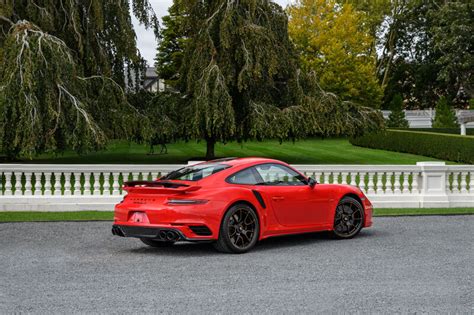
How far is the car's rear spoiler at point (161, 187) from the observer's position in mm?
10438

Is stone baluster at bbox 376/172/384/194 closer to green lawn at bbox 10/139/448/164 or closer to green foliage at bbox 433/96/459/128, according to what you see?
green lawn at bbox 10/139/448/164

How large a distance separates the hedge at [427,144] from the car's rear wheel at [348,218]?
19612 mm

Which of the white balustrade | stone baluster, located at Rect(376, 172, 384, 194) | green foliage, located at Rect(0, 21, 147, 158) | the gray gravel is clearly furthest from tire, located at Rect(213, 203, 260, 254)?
green foliage, located at Rect(0, 21, 147, 158)

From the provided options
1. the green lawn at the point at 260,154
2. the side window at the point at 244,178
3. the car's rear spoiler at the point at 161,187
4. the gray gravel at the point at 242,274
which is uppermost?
the side window at the point at 244,178

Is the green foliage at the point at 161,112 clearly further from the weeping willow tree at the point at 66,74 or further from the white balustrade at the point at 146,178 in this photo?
the white balustrade at the point at 146,178

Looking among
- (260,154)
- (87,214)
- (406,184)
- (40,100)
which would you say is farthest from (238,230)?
(260,154)

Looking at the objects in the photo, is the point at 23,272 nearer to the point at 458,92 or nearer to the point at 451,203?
the point at 451,203

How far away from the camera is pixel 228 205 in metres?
10.5

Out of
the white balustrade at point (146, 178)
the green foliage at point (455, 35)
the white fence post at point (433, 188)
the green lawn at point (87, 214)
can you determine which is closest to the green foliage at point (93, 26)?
the white balustrade at point (146, 178)

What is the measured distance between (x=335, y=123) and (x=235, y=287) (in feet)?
67.2


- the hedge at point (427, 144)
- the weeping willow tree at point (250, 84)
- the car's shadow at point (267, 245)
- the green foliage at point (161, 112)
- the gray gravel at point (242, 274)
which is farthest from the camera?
the hedge at point (427, 144)

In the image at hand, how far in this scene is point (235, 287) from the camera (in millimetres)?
8227

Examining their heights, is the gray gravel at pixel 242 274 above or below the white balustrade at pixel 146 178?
below

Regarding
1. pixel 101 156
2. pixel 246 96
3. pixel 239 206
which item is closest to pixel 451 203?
pixel 239 206
